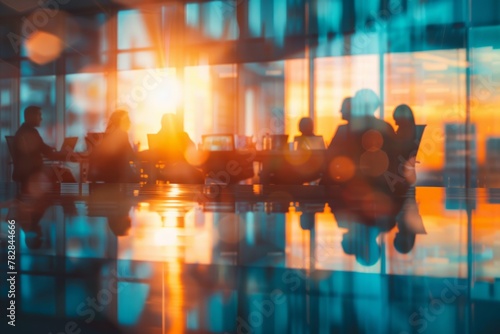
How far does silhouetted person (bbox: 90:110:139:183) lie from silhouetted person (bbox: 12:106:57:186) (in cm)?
61

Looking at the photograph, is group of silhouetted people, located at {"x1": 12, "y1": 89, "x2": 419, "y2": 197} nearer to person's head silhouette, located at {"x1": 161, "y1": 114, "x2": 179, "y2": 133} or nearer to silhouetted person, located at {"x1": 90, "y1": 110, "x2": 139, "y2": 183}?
silhouetted person, located at {"x1": 90, "y1": 110, "x2": 139, "y2": 183}

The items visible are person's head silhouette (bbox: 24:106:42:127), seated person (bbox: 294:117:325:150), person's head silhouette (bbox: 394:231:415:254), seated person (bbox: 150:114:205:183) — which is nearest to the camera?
person's head silhouette (bbox: 394:231:415:254)

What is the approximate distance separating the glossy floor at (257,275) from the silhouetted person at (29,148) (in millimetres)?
2638

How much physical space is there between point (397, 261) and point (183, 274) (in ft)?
2.67

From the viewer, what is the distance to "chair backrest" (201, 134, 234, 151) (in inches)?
311

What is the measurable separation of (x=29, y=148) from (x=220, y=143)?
2.78 metres

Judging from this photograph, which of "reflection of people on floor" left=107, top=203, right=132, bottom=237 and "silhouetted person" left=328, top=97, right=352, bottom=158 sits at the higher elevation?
"silhouetted person" left=328, top=97, right=352, bottom=158

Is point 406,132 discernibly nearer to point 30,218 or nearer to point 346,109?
point 346,109

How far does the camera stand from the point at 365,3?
9477mm

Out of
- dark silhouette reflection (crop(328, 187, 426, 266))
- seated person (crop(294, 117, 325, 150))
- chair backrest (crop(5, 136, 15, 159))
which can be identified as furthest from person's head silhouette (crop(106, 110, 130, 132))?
dark silhouette reflection (crop(328, 187, 426, 266))

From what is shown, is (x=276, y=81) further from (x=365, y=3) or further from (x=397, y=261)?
(x=397, y=261)

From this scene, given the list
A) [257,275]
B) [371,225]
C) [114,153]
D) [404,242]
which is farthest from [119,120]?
[257,275]

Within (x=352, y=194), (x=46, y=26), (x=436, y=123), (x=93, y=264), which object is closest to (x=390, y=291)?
(x=93, y=264)

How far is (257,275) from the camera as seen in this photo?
176 centimetres
